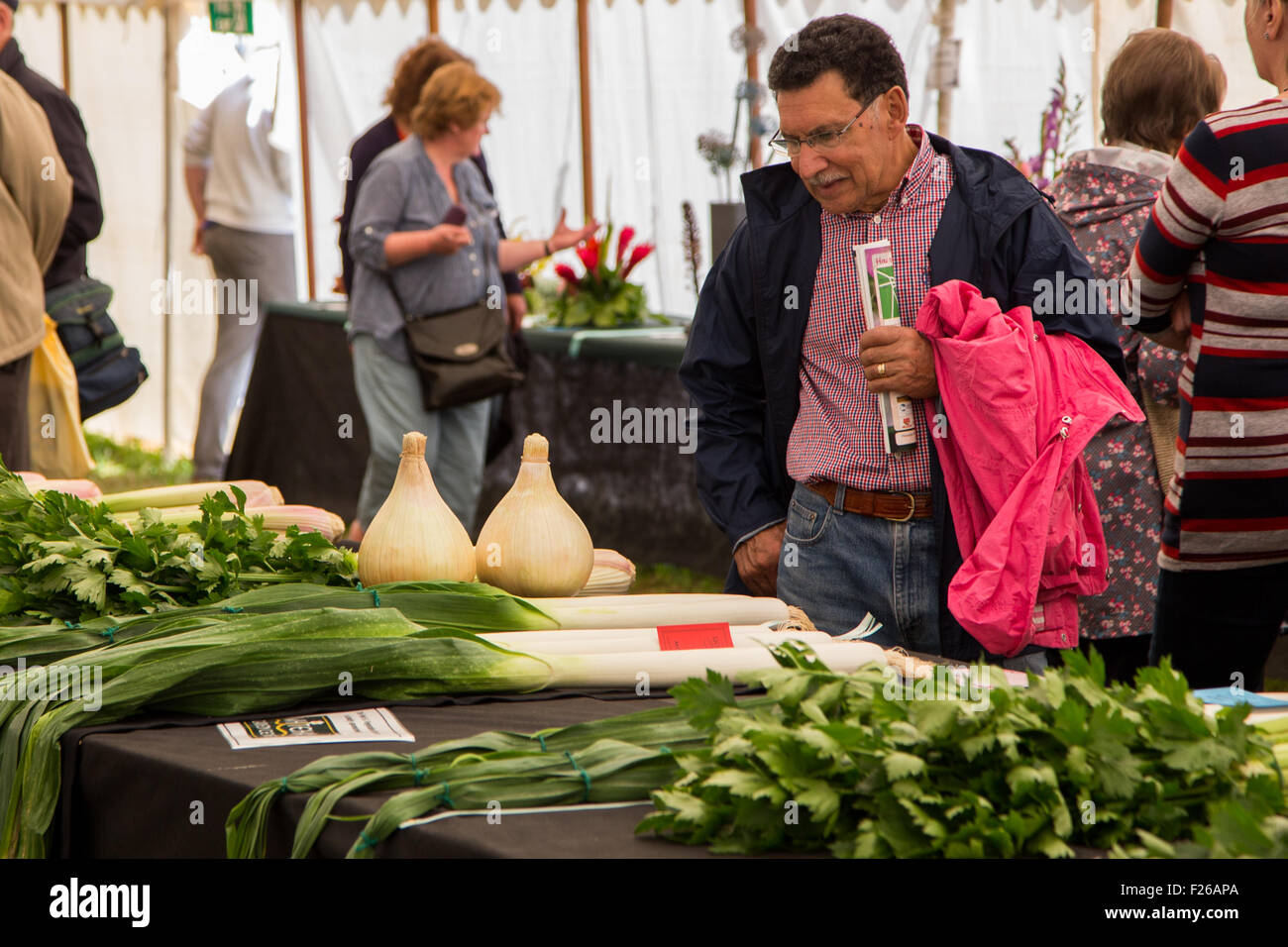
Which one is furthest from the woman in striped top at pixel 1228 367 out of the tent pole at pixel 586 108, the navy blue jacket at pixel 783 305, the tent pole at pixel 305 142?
the tent pole at pixel 305 142

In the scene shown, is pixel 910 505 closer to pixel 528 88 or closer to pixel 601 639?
pixel 601 639

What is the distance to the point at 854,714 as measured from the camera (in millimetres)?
1364

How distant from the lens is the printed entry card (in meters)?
1.75

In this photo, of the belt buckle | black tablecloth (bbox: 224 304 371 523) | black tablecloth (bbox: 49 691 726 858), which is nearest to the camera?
black tablecloth (bbox: 49 691 726 858)

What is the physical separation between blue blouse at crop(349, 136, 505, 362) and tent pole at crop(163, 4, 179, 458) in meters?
4.50

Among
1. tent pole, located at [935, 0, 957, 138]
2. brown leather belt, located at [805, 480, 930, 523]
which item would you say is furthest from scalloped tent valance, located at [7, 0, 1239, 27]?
brown leather belt, located at [805, 480, 930, 523]

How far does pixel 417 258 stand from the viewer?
4.99m

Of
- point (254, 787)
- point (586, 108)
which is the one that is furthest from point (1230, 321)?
point (586, 108)

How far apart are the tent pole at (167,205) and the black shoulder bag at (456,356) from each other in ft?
15.7

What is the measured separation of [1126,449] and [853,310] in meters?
1.03

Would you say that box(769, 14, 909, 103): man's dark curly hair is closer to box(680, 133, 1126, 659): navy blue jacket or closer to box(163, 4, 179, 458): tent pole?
box(680, 133, 1126, 659): navy blue jacket
